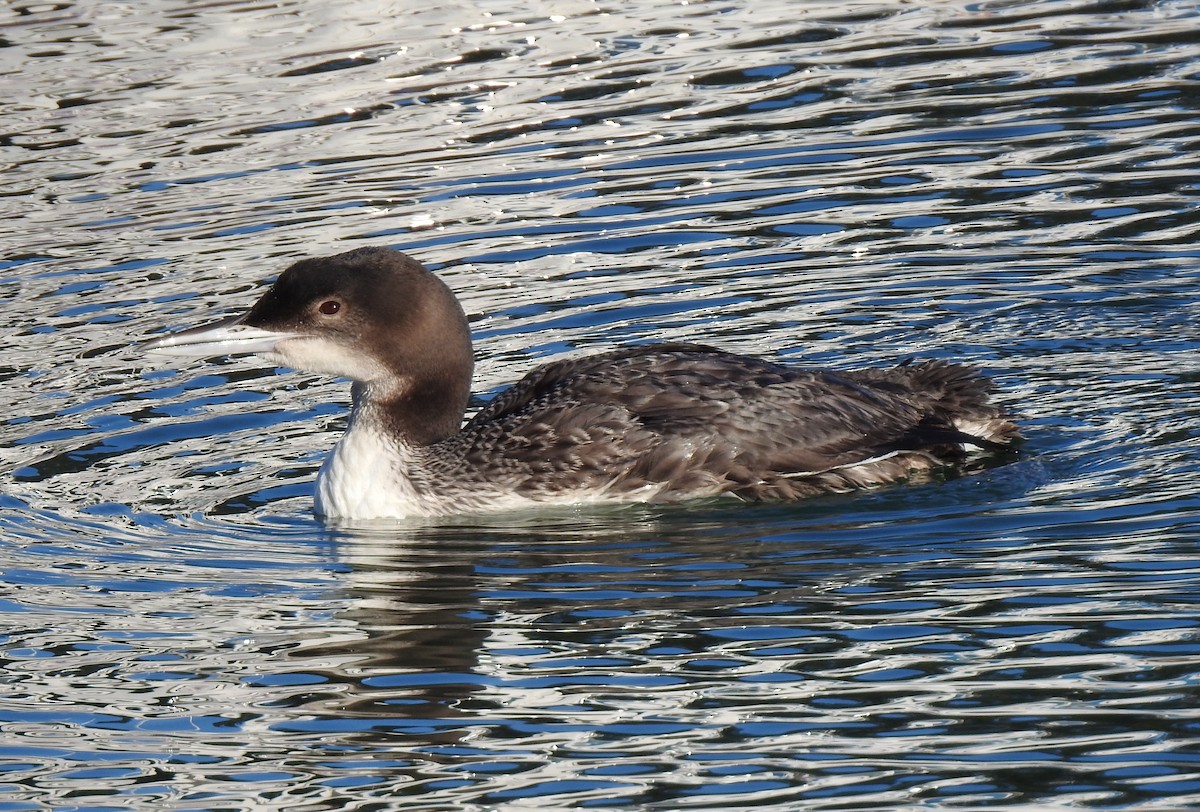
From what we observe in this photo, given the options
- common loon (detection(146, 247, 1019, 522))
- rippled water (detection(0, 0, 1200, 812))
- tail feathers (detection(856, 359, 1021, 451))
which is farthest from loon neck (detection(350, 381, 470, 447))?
tail feathers (detection(856, 359, 1021, 451))

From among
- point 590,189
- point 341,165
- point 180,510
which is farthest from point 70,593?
point 341,165

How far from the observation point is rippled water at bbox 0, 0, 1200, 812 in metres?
6.20

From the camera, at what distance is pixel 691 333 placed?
11.0 m

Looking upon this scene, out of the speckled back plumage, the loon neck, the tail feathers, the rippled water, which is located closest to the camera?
the rippled water

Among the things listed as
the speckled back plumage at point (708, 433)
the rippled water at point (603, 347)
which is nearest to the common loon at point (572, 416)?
the speckled back plumage at point (708, 433)

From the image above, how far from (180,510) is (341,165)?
664 cm

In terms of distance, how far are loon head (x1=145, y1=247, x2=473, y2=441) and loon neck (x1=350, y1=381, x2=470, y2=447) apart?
0.09 meters

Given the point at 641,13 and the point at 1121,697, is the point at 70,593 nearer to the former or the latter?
the point at 1121,697

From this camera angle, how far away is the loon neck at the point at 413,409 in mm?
9217

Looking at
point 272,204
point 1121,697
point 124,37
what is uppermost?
point 124,37

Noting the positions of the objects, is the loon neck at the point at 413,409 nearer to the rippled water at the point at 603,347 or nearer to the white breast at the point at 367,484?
the white breast at the point at 367,484

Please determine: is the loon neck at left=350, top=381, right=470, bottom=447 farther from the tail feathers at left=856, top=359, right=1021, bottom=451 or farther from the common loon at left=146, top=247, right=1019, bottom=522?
the tail feathers at left=856, top=359, right=1021, bottom=451

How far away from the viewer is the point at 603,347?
10852mm

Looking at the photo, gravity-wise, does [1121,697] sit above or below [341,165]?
below
